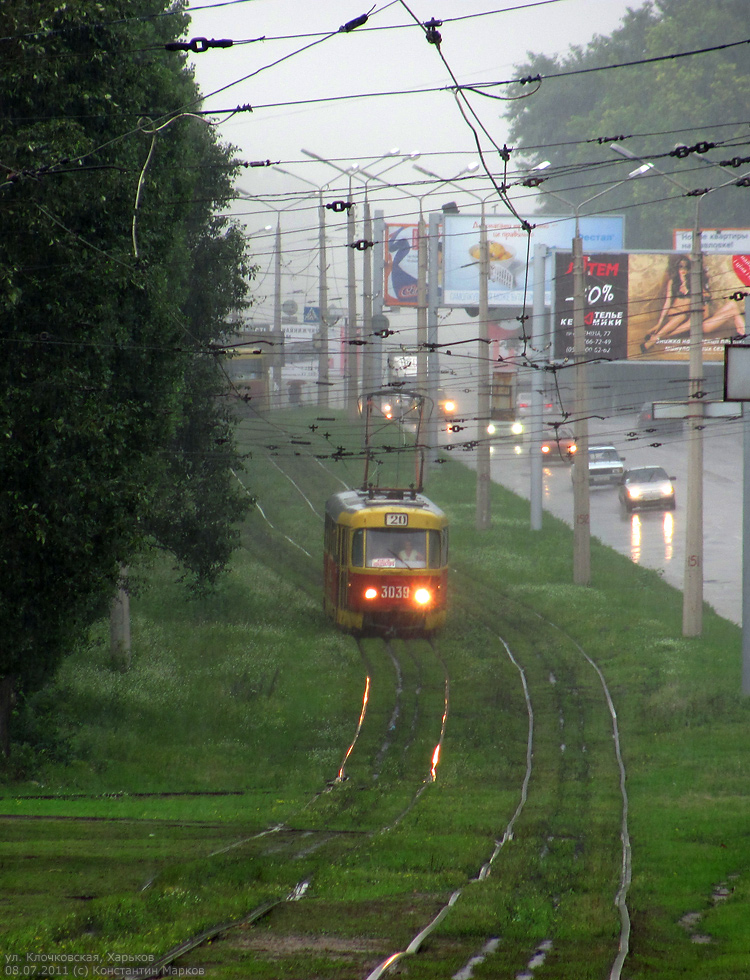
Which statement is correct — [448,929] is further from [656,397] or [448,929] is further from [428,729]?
[656,397]

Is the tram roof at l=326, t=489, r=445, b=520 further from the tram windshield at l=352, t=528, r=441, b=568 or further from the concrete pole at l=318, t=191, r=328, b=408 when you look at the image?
the concrete pole at l=318, t=191, r=328, b=408

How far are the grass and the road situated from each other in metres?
2.79

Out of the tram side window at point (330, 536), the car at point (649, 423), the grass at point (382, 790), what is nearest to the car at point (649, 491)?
the car at point (649, 423)

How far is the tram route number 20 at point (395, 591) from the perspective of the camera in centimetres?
2212

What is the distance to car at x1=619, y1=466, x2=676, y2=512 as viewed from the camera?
1590 inches

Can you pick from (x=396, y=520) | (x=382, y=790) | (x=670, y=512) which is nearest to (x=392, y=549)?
(x=396, y=520)

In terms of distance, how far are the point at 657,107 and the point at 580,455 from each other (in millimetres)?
55096

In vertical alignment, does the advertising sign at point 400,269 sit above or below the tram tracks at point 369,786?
above

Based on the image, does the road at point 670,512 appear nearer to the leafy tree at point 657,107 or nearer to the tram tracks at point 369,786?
the tram tracks at point 369,786

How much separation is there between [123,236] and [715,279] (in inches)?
1657

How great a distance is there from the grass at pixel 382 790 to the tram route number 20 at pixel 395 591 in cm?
135

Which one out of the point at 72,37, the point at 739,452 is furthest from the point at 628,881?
the point at 739,452

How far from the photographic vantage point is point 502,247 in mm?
62625

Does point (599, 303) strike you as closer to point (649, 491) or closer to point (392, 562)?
point (649, 491)
